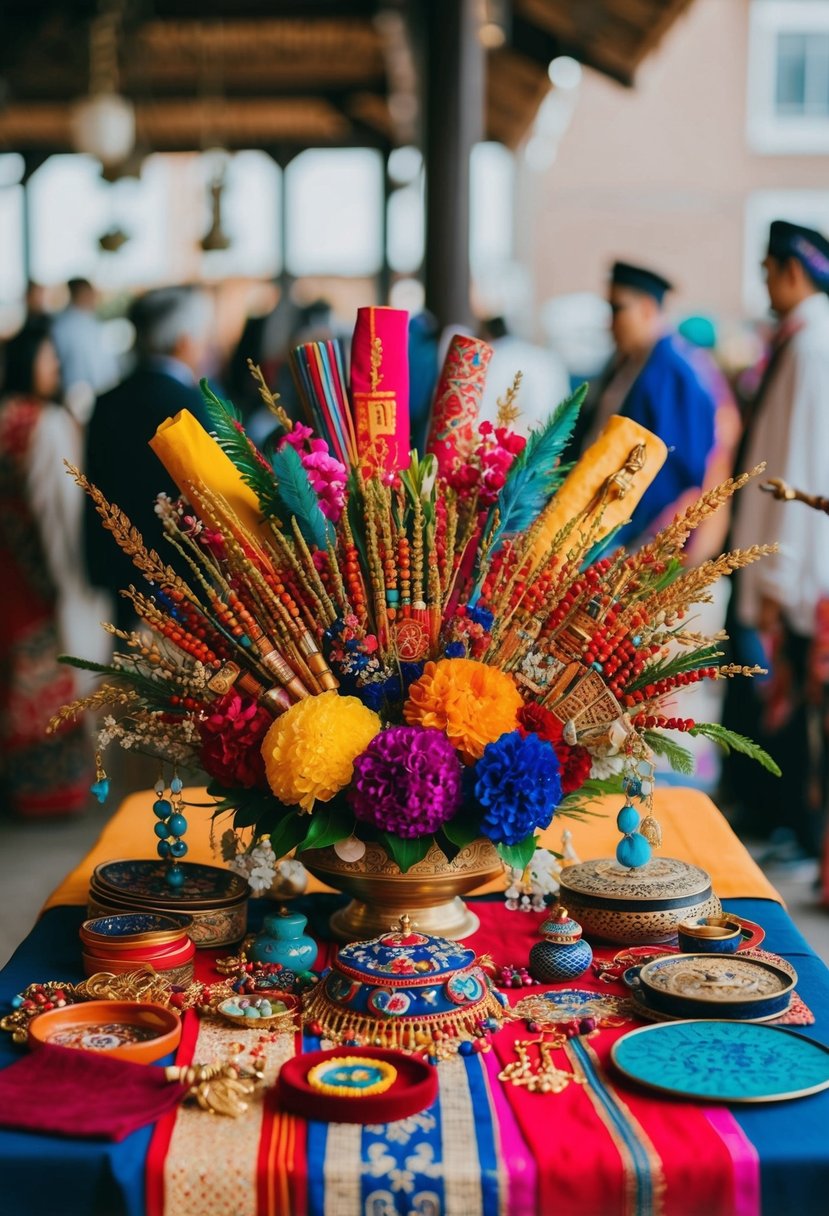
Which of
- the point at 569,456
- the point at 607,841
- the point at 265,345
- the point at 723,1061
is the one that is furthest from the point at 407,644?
the point at 265,345

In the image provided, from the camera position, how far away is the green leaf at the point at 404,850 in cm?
139

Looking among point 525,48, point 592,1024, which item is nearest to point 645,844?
point 592,1024

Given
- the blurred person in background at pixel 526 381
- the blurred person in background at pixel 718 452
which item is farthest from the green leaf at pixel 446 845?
the blurred person in background at pixel 718 452

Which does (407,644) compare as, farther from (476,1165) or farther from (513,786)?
(476,1165)

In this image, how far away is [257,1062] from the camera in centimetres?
124

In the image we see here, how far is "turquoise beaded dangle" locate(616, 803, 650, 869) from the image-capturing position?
154 cm

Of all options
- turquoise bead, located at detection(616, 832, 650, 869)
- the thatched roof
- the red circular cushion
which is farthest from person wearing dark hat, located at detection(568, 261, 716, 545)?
the red circular cushion

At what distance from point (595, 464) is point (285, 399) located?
3.01 metres

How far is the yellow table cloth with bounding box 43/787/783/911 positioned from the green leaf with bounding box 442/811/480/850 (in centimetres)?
38

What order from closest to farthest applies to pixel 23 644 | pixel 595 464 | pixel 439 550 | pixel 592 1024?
pixel 592 1024 < pixel 439 550 < pixel 595 464 < pixel 23 644

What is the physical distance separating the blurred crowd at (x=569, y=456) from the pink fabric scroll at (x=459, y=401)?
139cm

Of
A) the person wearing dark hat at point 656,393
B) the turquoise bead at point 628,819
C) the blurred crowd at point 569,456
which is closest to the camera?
the turquoise bead at point 628,819

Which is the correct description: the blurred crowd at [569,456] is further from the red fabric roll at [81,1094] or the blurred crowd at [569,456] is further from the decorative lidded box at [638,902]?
A: the red fabric roll at [81,1094]

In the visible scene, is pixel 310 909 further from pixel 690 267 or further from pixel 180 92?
pixel 690 267
